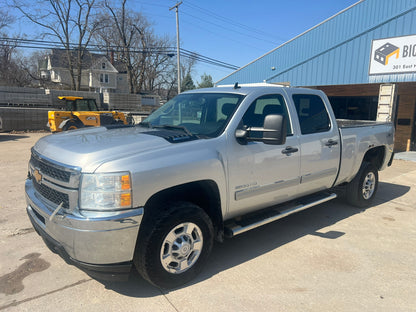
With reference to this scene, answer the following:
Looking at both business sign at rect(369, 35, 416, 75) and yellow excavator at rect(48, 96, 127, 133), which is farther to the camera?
yellow excavator at rect(48, 96, 127, 133)

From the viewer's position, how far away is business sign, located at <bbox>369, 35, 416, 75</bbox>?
400 inches

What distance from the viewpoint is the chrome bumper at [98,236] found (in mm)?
2401

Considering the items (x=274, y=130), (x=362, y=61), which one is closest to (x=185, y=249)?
(x=274, y=130)

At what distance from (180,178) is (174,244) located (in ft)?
2.10

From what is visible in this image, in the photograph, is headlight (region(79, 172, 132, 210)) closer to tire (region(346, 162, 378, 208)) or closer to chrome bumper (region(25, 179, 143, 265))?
chrome bumper (region(25, 179, 143, 265))

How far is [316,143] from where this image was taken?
13.4 feet

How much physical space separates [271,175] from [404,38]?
385 inches

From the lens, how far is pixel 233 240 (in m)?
4.06

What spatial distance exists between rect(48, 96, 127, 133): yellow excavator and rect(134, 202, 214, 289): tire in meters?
13.7

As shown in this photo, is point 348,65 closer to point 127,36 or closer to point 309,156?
point 309,156

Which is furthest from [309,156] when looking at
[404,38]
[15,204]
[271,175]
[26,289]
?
[404,38]

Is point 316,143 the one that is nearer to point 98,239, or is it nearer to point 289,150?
point 289,150

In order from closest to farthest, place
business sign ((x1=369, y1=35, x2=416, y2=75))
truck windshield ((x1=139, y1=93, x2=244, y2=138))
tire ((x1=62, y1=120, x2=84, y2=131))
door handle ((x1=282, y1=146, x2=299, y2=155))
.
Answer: truck windshield ((x1=139, y1=93, x2=244, y2=138)), door handle ((x1=282, y1=146, x2=299, y2=155)), business sign ((x1=369, y1=35, x2=416, y2=75)), tire ((x1=62, y1=120, x2=84, y2=131))

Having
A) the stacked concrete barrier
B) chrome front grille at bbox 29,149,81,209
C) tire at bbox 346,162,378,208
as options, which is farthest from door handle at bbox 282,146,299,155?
the stacked concrete barrier
